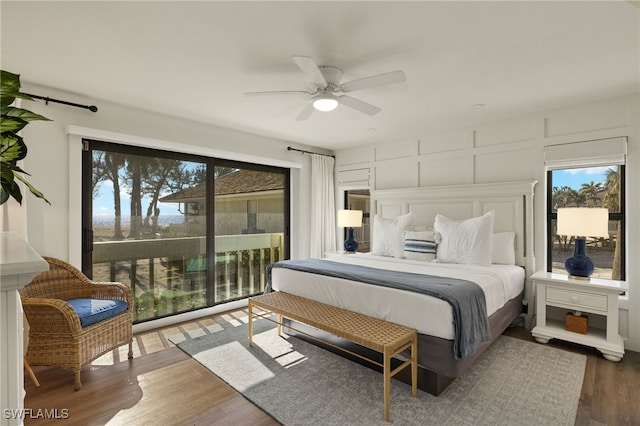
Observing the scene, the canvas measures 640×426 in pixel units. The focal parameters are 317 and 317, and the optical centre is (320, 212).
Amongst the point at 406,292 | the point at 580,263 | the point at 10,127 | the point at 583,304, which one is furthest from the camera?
the point at 580,263

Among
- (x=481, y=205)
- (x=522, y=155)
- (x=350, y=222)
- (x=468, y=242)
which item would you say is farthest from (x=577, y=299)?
(x=350, y=222)

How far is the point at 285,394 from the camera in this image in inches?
93.5

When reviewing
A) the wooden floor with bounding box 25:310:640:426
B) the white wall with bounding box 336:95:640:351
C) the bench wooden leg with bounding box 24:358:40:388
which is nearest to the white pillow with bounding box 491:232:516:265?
the white wall with bounding box 336:95:640:351

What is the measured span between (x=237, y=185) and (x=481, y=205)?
3.37 metres

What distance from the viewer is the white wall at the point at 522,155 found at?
3.13 meters

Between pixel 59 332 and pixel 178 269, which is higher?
pixel 178 269

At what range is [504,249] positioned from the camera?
3732mm

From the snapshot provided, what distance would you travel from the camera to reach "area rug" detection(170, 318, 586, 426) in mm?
2109

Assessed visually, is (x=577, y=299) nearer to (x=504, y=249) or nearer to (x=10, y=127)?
(x=504, y=249)

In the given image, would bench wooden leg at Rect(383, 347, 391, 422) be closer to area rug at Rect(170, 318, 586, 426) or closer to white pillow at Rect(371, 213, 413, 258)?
area rug at Rect(170, 318, 586, 426)

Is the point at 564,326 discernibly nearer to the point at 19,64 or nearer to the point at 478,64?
the point at 478,64

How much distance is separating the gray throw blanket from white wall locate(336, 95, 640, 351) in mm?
1736

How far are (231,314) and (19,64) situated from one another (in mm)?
3329

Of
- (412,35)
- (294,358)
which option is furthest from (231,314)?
(412,35)
